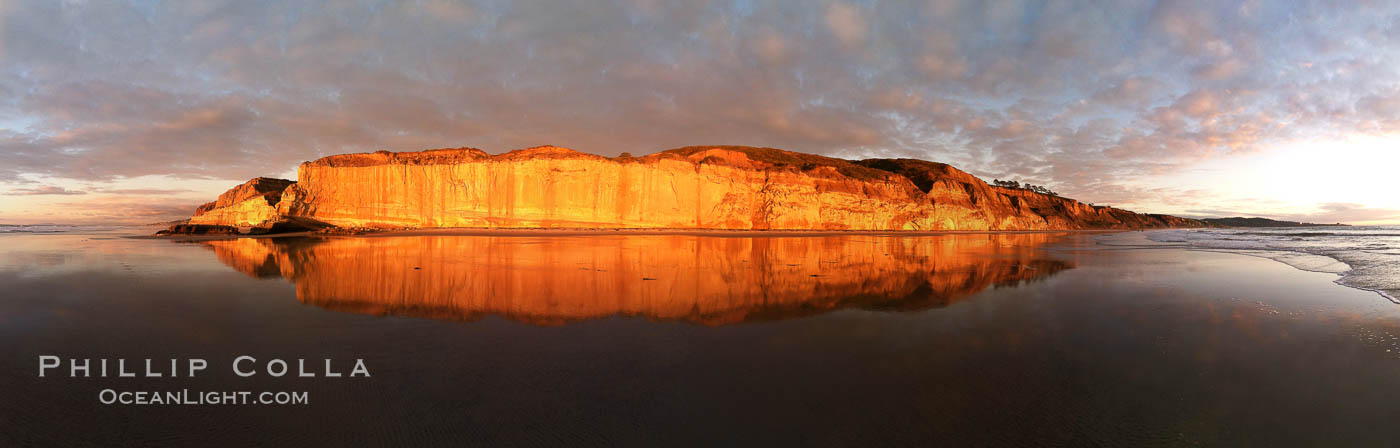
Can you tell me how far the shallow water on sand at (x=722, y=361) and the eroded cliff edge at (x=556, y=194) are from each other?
101 feet

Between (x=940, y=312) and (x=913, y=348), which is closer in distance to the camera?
(x=913, y=348)

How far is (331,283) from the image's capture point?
318 inches

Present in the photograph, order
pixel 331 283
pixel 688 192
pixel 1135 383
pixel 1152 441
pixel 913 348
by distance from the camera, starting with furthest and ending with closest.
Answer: pixel 688 192 → pixel 331 283 → pixel 913 348 → pixel 1135 383 → pixel 1152 441

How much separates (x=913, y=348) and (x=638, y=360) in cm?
244

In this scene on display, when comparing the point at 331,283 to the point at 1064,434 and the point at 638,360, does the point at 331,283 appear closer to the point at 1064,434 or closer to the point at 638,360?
the point at 638,360

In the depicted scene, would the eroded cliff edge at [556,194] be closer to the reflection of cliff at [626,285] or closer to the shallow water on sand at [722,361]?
the reflection of cliff at [626,285]

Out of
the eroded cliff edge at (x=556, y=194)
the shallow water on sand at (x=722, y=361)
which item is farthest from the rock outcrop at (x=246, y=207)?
the shallow water on sand at (x=722, y=361)

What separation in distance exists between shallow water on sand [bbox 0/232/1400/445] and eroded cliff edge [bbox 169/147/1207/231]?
30759 millimetres

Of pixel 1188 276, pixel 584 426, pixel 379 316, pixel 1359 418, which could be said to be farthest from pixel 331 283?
pixel 1188 276

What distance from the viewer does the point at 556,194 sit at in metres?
38.8

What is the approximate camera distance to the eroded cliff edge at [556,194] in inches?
1486

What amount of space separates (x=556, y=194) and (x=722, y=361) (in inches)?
1458

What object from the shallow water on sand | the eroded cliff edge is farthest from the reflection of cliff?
the eroded cliff edge

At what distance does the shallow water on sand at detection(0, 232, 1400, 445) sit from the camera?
264cm
